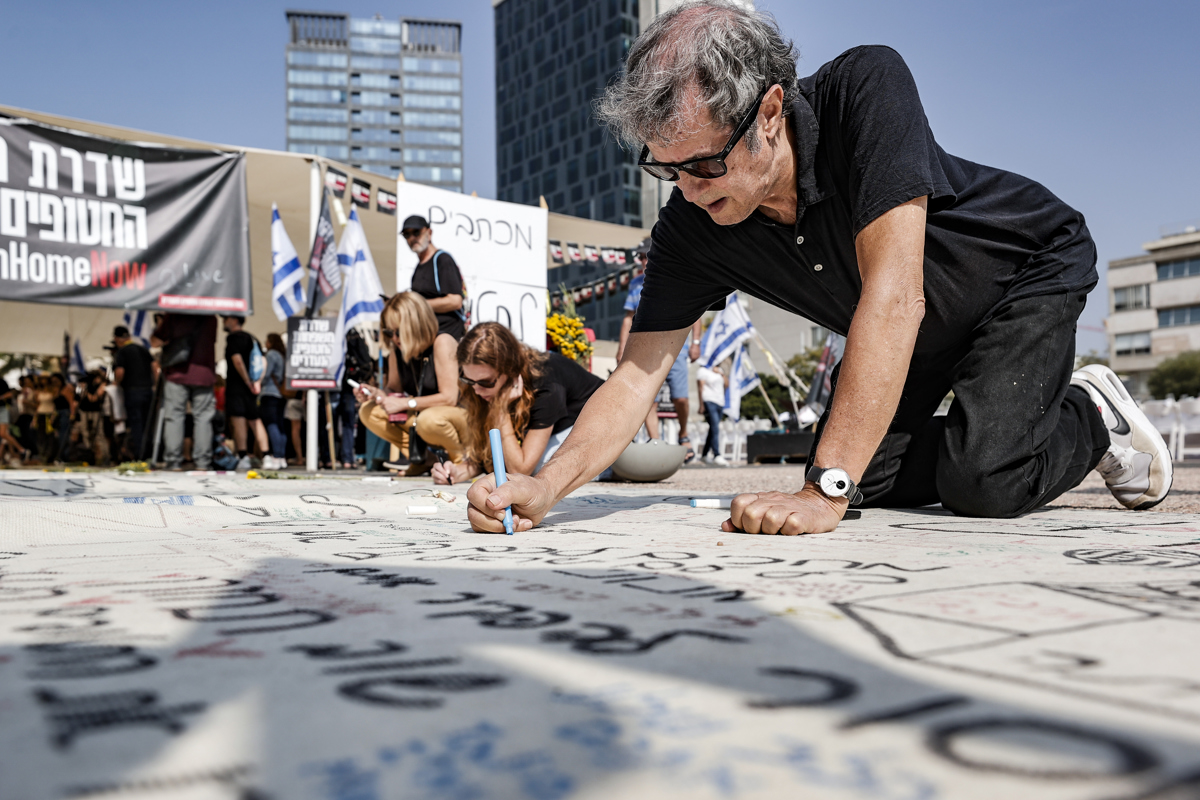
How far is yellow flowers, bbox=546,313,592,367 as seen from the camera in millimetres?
7109

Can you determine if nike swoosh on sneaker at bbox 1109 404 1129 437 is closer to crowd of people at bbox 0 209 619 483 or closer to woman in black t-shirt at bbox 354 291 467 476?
crowd of people at bbox 0 209 619 483

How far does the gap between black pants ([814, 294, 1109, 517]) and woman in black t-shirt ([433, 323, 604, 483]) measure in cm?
159

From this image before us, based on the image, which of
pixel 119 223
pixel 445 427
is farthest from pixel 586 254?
pixel 445 427

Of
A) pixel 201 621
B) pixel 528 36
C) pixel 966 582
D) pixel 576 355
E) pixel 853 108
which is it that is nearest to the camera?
pixel 201 621

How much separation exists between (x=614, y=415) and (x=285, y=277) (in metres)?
5.62

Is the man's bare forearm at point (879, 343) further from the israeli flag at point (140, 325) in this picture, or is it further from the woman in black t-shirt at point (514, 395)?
the israeli flag at point (140, 325)

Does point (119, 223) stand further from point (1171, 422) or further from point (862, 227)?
point (1171, 422)

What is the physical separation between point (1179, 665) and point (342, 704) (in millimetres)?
602

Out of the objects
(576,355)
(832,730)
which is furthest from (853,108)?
(576,355)

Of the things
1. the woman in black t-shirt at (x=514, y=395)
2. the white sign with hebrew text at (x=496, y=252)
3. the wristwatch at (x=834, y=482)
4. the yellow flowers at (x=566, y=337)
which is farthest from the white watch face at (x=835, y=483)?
the yellow flowers at (x=566, y=337)

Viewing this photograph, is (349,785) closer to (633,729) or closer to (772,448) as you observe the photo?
(633,729)

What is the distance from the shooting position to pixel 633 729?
52 centimetres

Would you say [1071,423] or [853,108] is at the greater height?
[853,108]

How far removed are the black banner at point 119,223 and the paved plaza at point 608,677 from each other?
5.24m
